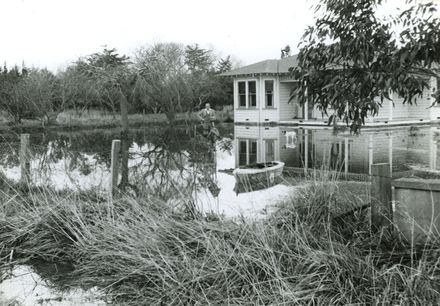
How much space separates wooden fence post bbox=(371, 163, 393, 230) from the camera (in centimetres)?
563

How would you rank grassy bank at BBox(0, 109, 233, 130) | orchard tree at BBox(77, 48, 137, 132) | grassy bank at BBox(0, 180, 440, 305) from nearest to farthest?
grassy bank at BBox(0, 180, 440, 305) → orchard tree at BBox(77, 48, 137, 132) → grassy bank at BBox(0, 109, 233, 130)

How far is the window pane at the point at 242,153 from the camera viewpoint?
1612 centimetres

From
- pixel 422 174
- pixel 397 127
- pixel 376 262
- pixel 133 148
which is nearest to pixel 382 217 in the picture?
pixel 376 262

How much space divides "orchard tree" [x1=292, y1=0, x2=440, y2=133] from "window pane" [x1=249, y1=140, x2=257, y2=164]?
11.2 meters

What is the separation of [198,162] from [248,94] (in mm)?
18117

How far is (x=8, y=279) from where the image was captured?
226 inches

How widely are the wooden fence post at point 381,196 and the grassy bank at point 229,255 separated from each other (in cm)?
17

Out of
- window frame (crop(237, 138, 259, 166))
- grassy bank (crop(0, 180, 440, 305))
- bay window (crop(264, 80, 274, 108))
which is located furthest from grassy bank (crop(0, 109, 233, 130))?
grassy bank (crop(0, 180, 440, 305))

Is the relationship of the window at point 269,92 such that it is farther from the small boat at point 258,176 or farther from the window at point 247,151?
the small boat at point 258,176

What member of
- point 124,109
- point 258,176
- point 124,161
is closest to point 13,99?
point 124,109

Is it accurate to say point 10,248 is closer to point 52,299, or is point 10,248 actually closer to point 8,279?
point 8,279

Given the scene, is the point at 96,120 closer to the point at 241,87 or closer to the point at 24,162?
the point at 241,87

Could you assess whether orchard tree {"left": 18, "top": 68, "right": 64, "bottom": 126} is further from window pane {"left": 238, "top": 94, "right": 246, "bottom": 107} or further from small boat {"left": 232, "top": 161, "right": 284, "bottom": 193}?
small boat {"left": 232, "top": 161, "right": 284, "bottom": 193}

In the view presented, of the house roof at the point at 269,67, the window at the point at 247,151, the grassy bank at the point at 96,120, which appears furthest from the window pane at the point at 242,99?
the window at the point at 247,151
